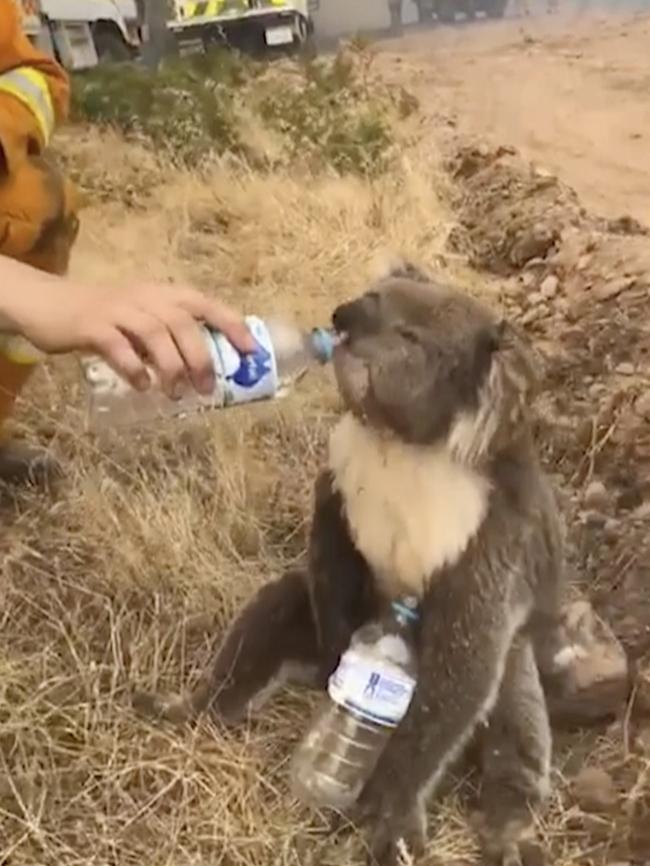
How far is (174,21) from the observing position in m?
3.85

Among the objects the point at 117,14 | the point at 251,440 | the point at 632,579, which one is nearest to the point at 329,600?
the point at 632,579

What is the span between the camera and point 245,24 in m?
3.76

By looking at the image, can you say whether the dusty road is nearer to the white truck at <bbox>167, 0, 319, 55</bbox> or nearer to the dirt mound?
the dirt mound

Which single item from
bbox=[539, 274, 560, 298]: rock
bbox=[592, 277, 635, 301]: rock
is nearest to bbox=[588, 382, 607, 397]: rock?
bbox=[592, 277, 635, 301]: rock

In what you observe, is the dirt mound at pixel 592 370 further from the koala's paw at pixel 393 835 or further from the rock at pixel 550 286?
the koala's paw at pixel 393 835

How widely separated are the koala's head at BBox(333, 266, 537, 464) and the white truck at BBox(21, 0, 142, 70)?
81.8 inches

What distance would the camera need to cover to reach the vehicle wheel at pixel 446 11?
11.1 feet

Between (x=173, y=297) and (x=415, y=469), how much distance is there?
0.39 metres

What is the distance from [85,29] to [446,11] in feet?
3.21

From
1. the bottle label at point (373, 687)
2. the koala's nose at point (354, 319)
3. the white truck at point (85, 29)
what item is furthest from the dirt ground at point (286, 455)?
the koala's nose at point (354, 319)

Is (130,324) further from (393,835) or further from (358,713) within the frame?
(393,835)

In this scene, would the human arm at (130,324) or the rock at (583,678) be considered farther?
the rock at (583,678)

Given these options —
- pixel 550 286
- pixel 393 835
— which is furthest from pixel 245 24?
pixel 393 835

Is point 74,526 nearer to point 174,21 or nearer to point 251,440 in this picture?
point 251,440
